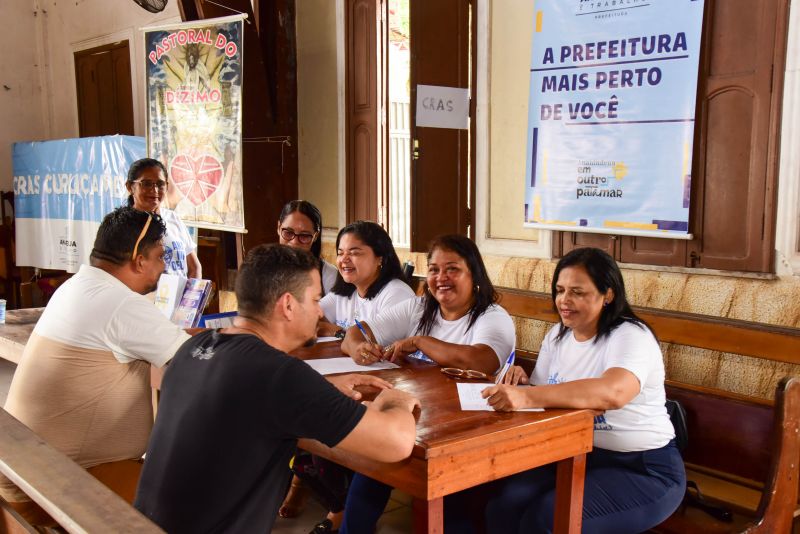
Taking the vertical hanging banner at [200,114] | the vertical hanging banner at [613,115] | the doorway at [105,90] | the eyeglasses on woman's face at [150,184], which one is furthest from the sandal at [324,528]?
the doorway at [105,90]

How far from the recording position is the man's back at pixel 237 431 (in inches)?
60.4

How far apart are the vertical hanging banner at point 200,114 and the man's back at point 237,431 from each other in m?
3.78

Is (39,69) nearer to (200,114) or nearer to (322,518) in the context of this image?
(200,114)

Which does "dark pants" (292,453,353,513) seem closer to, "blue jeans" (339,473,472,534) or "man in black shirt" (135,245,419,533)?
"blue jeans" (339,473,472,534)

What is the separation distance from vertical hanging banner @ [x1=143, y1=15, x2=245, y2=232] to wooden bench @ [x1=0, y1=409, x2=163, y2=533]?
12.3 feet

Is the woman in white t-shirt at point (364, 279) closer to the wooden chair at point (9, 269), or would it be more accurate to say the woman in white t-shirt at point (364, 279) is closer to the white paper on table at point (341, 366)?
the white paper on table at point (341, 366)

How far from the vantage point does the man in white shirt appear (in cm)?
236

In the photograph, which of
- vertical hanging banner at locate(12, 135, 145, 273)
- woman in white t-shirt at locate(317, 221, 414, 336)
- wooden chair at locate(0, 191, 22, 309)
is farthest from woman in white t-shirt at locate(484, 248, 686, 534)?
wooden chair at locate(0, 191, 22, 309)

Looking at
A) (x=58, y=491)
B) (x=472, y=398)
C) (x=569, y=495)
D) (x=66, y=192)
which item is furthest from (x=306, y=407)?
(x=66, y=192)

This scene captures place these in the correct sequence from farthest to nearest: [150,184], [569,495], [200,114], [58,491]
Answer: [200,114], [150,184], [569,495], [58,491]

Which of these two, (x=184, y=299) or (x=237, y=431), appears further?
(x=184, y=299)

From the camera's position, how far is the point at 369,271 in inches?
135

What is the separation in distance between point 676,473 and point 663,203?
1692mm

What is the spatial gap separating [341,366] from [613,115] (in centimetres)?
196
